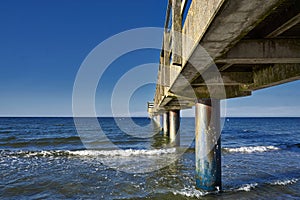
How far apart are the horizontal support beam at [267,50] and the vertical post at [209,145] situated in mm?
3684

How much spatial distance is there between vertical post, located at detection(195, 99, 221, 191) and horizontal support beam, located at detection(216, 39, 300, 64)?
368cm

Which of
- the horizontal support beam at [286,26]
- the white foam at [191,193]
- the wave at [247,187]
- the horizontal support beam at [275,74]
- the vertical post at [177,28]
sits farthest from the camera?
the wave at [247,187]

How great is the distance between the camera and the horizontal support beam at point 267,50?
3096 mm

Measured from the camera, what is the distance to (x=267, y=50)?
319 cm

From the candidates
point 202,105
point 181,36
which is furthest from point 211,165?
point 181,36

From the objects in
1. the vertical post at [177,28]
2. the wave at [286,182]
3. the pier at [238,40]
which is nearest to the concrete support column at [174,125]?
the wave at [286,182]

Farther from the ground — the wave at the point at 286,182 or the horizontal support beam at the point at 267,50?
the horizontal support beam at the point at 267,50

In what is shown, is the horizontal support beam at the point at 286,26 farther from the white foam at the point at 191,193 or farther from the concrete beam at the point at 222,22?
the white foam at the point at 191,193

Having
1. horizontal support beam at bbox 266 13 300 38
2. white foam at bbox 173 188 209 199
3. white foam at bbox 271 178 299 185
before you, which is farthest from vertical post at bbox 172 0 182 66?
white foam at bbox 271 178 299 185

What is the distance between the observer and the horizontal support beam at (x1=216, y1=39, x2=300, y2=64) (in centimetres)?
310

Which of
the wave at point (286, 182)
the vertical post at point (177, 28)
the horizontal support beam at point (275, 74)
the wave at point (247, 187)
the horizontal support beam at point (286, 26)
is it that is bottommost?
the wave at point (286, 182)

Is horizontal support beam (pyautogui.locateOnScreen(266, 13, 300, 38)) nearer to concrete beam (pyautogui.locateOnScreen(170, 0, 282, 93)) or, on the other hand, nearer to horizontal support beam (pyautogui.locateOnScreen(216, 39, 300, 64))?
horizontal support beam (pyautogui.locateOnScreen(216, 39, 300, 64))

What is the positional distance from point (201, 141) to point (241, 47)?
4101 mm

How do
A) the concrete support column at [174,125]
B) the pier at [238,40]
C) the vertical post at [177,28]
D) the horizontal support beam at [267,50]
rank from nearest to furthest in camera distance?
1. the pier at [238,40]
2. the horizontal support beam at [267,50]
3. the vertical post at [177,28]
4. the concrete support column at [174,125]
